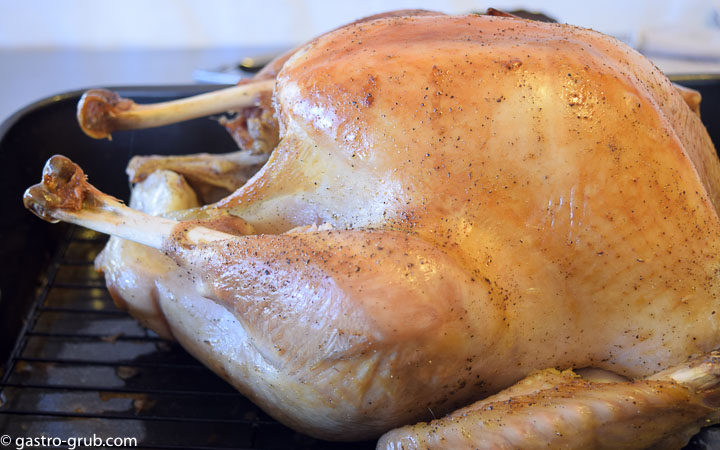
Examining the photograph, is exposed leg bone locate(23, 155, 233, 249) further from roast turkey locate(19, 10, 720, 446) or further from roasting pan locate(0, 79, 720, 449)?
roasting pan locate(0, 79, 720, 449)

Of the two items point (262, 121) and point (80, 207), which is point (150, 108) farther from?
point (80, 207)

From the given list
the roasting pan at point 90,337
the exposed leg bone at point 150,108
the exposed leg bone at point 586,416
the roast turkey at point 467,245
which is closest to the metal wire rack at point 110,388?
the roasting pan at point 90,337

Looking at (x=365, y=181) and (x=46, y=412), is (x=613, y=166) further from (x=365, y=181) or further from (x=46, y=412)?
(x=46, y=412)

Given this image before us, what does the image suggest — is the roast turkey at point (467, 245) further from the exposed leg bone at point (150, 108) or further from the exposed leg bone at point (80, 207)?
the exposed leg bone at point (150, 108)

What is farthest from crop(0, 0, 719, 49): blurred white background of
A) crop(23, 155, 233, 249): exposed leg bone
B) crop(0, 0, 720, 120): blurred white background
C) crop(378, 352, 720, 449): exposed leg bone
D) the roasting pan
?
crop(378, 352, 720, 449): exposed leg bone

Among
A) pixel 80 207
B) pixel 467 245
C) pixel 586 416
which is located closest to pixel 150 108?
pixel 80 207

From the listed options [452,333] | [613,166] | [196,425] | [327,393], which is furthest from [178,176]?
[613,166]
